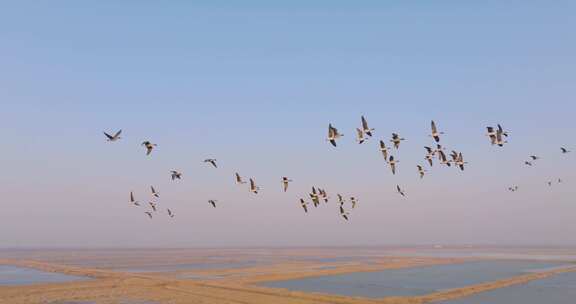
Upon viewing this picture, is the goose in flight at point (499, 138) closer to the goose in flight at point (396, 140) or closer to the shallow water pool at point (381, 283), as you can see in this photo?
the goose in flight at point (396, 140)

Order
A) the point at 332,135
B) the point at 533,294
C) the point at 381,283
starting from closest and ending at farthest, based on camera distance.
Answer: the point at 332,135 → the point at 533,294 → the point at 381,283

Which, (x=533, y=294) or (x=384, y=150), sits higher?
(x=384, y=150)

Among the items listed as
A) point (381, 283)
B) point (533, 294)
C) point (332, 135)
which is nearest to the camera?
point (332, 135)

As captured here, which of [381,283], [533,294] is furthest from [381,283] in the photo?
[533,294]

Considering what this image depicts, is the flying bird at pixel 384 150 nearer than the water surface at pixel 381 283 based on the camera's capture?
Yes

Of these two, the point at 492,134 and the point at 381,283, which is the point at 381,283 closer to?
the point at 381,283

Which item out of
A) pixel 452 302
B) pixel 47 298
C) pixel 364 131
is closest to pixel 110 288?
pixel 47 298

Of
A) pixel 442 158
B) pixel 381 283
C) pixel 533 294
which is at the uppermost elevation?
pixel 442 158

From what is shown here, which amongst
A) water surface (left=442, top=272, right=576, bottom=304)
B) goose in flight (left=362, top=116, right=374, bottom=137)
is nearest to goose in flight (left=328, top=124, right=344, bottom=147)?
goose in flight (left=362, top=116, right=374, bottom=137)

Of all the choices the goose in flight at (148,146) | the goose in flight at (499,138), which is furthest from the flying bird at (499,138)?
the goose in flight at (148,146)

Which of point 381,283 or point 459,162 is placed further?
point 381,283

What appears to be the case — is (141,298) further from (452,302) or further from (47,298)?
(452,302)

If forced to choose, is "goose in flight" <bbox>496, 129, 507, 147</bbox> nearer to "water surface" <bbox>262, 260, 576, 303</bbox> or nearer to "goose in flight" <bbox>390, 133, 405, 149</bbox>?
"goose in flight" <bbox>390, 133, 405, 149</bbox>

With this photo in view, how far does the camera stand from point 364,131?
1071 inches
